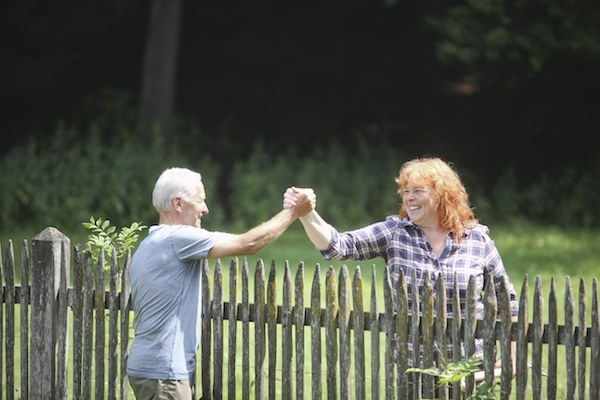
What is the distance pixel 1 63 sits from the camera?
17297 millimetres

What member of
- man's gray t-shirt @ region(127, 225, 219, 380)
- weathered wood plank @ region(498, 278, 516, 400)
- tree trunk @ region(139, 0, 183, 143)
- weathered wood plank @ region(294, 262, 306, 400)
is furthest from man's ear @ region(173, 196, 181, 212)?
tree trunk @ region(139, 0, 183, 143)

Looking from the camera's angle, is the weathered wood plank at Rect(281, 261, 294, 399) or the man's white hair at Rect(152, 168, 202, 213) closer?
the man's white hair at Rect(152, 168, 202, 213)

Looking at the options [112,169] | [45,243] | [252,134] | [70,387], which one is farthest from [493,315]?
[252,134]

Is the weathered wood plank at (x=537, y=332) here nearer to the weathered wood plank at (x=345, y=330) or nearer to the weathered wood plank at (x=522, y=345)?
the weathered wood plank at (x=522, y=345)

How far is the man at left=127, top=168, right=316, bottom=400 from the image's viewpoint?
3191mm

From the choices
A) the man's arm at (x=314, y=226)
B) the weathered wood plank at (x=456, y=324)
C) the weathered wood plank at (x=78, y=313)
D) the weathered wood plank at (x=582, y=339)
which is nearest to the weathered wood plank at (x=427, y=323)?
the weathered wood plank at (x=456, y=324)

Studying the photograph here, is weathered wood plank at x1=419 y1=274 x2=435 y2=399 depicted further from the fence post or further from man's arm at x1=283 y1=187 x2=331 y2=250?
the fence post

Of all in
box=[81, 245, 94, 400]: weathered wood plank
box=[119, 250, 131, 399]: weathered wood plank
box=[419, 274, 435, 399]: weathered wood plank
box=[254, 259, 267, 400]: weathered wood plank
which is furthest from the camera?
box=[81, 245, 94, 400]: weathered wood plank

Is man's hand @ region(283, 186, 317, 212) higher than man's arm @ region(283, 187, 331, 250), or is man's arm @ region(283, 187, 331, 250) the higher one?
man's hand @ region(283, 186, 317, 212)

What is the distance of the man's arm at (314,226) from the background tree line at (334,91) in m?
10.9

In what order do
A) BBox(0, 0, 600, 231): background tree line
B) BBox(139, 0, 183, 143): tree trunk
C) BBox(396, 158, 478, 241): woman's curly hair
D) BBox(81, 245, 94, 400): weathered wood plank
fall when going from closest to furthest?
BBox(396, 158, 478, 241): woman's curly hair < BBox(81, 245, 94, 400): weathered wood plank < BBox(0, 0, 600, 231): background tree line < BBox(139, 0, 183, 143): tree trunk

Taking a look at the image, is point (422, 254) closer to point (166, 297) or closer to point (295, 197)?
point (295, 197)

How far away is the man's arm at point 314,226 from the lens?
3.60m

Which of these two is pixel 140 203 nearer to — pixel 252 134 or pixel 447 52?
pixel 252 134
